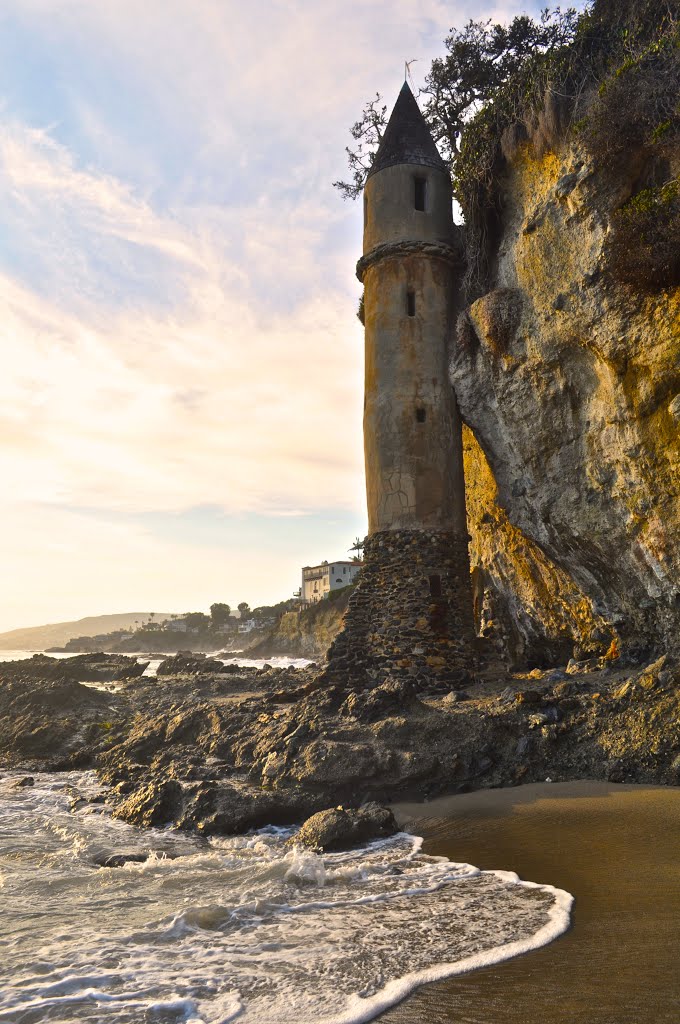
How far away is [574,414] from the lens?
39.4ft

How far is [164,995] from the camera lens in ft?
13.7

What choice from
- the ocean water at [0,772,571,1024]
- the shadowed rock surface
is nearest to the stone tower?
the shadowed rock surface

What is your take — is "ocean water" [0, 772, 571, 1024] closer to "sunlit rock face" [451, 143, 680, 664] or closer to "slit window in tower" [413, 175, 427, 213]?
"sunlit rock face" [451, 143, 680, 664]

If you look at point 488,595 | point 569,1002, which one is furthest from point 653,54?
point 569,1002

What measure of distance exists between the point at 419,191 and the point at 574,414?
7.91m

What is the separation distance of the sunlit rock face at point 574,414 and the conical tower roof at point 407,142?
3.79m

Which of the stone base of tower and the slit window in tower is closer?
the stone base of tower

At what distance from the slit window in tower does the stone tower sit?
0.02 metres

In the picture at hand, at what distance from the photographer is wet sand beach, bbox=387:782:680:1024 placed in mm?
3717

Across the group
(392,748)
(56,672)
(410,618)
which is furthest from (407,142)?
(56,672)

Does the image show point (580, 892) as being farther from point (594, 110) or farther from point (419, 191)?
point (419, 191)

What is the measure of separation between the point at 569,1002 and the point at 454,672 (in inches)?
396

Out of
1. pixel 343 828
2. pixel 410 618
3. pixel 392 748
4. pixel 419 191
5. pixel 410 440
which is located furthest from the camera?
pixel 419 191

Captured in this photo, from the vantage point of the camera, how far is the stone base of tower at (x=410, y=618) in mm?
13688
